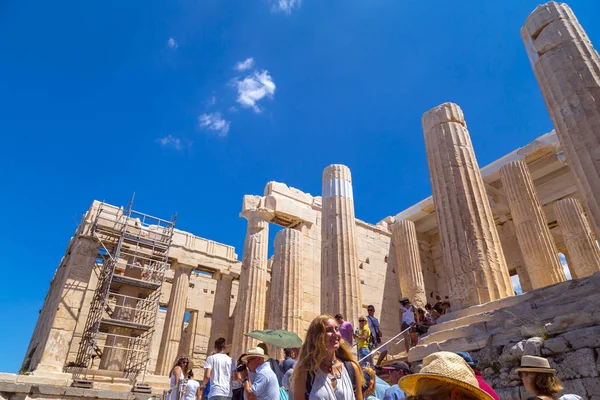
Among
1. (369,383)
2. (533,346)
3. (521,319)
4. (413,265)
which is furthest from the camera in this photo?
(413,265)

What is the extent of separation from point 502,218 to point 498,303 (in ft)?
42.6

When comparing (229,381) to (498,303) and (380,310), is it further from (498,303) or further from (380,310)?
(380,310)

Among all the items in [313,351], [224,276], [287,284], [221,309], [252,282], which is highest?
[224,276]

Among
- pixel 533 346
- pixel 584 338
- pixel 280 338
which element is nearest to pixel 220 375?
pixel 280 338

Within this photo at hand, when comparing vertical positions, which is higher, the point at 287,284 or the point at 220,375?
the point at 287,284

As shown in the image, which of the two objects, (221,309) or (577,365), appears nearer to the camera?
(577,365)

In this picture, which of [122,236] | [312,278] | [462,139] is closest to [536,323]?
[462,139]

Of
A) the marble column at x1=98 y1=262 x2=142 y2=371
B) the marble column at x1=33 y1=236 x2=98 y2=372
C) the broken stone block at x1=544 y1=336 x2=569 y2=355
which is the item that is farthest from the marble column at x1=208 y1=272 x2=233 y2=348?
the broken stone block at x1=544 y1=336 x2=569 y2=355

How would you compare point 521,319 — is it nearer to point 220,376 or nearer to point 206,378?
point 220,376

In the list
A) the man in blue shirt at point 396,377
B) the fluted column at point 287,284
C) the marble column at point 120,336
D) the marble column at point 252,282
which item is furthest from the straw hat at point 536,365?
the marble column at point 120,336

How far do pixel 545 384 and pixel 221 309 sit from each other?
20.8 meters

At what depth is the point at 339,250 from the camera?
1323 cm

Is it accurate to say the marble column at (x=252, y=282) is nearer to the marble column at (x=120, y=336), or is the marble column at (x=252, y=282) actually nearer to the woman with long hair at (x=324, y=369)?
the marble column at (x=120, y=336)

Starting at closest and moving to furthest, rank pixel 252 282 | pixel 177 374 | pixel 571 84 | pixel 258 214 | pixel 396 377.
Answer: pixel 396 377 → pixel 177 374 → pixel 571 84 → pixel 252 282 → pixel 258 214
